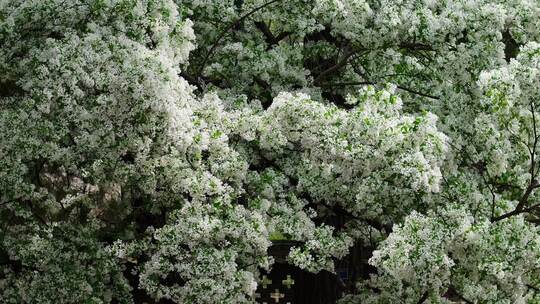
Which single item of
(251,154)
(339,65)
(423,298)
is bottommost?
(423,298)

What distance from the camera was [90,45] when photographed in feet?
32.9

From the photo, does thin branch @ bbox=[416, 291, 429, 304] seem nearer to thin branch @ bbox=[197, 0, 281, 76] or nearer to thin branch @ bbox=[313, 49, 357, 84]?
thin branch @ bbox=[313, 49, 357, 84]

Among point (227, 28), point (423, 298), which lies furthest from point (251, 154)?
point (423, 298)

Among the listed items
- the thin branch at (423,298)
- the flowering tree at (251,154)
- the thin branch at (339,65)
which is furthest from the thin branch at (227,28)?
the thin branch at (423,298)

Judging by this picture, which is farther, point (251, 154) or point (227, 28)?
point (227, 28)

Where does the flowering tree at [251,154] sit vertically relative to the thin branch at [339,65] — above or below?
below

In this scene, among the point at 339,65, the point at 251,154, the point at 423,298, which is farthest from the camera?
the point at 339,65

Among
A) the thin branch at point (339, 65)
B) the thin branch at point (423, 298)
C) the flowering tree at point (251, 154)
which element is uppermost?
the thin branch at point (339, 65)

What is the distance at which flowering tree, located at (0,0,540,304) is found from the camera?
9867 millimetres

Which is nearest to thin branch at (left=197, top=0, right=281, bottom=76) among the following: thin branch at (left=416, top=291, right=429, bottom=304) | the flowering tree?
the flowering tree

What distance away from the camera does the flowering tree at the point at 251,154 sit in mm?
9867

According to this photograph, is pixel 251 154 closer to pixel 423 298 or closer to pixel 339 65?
pixel 339 65

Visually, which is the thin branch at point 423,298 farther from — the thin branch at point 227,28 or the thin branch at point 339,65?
the thin branch at point 227,28

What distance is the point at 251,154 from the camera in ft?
39.1
